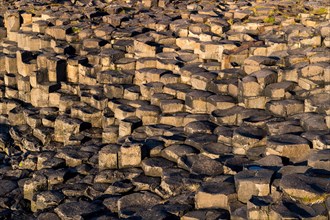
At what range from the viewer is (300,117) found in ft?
43.1

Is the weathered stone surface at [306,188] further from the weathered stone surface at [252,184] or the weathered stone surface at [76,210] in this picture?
the weathered stone surface at [76,210]

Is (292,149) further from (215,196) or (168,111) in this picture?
(168,111)

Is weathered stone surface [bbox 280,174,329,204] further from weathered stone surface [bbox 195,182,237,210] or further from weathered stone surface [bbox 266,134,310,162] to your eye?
weathered stone surface [bbox 266,134,310,162]

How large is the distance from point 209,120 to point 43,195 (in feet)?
12.5

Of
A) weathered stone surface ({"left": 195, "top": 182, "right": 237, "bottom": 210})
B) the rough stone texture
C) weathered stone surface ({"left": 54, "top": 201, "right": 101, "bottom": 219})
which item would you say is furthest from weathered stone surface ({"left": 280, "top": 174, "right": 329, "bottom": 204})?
weathered stone surface ({"left": 54, "top": 201, "right": 101, "bottom": 219})

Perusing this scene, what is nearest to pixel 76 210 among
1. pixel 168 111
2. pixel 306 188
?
pixel 168 111

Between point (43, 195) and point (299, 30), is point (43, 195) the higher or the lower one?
the lower one

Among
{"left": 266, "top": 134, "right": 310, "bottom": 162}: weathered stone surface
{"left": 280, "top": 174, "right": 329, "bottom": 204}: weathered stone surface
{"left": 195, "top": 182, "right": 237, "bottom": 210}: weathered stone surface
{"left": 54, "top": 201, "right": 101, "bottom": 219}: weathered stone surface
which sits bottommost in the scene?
{"left": 54, "top": 201, "right": 101, "bottom": 219}: weathered stone surface

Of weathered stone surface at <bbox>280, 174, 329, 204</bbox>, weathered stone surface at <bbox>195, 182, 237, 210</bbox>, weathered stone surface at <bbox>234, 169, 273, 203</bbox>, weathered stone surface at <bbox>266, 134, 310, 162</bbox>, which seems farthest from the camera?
weathered stone surface at <bbox>266, 134, 310, 162</bbox>

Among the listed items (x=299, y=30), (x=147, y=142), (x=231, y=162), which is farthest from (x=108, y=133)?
(x=299, y=30)

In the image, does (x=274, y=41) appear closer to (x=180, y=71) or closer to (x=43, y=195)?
(x=180, y=71)

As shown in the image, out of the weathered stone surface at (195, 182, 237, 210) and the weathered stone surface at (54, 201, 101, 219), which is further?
the weathered stone surface at (54, 201, 101, 219)

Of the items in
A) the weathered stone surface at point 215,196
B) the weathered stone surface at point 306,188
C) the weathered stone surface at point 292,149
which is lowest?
the weathered stone surface at point 215,196

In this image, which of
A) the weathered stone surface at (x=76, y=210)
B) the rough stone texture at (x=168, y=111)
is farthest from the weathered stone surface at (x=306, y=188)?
the weathered stone surface at (x=76, y=210)
